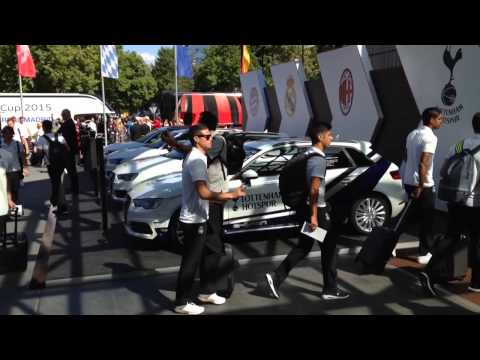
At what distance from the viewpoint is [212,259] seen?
4922 millimetres

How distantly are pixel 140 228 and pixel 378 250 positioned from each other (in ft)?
10.4

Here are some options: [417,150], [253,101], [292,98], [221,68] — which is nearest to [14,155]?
[417,150]

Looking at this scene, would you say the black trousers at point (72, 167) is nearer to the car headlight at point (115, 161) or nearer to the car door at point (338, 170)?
the car headlight at point (115, 161)

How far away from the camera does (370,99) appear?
1145cm

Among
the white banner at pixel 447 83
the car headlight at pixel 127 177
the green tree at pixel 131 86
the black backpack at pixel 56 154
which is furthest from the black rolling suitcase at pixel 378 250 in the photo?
the green tree at pixel 131 86

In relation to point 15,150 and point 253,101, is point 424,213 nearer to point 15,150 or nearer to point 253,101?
point 15,150

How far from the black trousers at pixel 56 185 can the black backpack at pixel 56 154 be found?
0.08 m

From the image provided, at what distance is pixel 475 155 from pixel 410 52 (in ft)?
17.6

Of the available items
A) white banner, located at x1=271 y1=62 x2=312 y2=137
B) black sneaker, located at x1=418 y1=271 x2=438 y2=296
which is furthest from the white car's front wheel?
white banner, located at x1=271 y1=62 x2=312 y2=137

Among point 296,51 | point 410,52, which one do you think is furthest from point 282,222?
point 296,51

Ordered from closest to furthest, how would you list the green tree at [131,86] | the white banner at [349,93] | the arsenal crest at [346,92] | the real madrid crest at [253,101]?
the white banner at [349,93] < the arsenal crest at [346,92] < the real madrid crest at [253,101] < the green tree at [131,86]

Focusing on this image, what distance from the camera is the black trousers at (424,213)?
598 cm

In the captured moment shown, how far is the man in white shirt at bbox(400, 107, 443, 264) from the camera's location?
5785 mm
